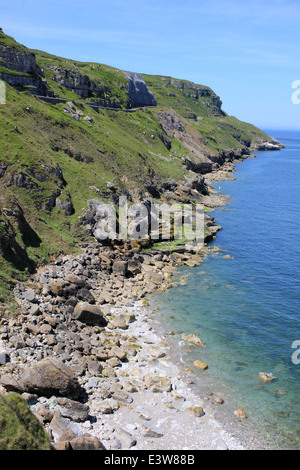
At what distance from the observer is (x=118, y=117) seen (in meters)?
108

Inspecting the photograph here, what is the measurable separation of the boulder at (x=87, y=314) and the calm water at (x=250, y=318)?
6970mm

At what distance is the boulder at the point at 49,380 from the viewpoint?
24.2 metres

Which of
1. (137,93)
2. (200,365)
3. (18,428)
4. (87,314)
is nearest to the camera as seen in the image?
(18,428)

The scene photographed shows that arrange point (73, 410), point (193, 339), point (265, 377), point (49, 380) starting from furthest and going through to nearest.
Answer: point (193, 339)
point (265, 377)
point (49, 380)
point (73, 410)

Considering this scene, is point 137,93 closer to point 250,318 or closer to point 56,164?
point 56,164

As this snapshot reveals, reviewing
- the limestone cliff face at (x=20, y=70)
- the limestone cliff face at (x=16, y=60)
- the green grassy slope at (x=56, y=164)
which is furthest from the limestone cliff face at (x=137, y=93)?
the limestone cliff face at (x=16, y=60)

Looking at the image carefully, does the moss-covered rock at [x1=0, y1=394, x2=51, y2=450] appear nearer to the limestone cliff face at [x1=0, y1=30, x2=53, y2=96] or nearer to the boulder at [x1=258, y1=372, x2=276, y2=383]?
the boulder at [x1=258, y1=372, x2=276, y2=383]

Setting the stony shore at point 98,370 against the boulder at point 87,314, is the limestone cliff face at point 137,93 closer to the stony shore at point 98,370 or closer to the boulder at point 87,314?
the stony shore at point 98,370

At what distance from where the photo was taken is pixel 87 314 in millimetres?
35312

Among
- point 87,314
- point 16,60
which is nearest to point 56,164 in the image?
point 87,314

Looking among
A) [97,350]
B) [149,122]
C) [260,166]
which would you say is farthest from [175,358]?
[260,166]

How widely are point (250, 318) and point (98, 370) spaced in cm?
1854

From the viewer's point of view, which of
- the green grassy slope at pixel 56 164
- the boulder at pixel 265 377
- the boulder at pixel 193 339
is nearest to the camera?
the boulder at pixel 265 377

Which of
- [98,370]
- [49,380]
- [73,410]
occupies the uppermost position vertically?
[49,380]
